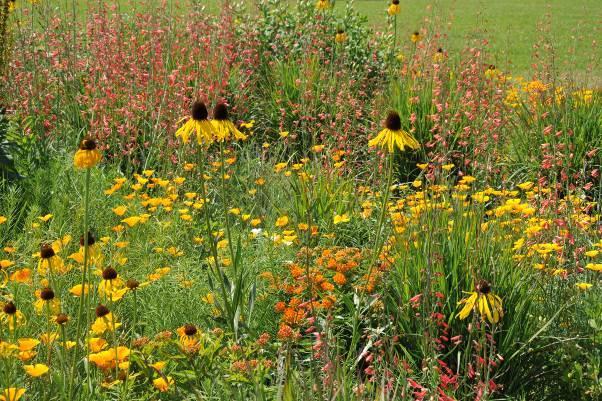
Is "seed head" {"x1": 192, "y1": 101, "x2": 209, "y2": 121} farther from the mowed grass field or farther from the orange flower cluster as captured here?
the mowed grass field

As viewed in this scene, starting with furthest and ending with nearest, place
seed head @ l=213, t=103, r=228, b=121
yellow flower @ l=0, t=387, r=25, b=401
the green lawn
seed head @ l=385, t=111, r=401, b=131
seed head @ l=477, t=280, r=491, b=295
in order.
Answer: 1. the green lawn
2. seed head @ l=213, t=103, r=228, b=121
3. seed head @ l=385, t=111, r=401, b=131
4. seed head @ l=477, t=280, r=491, b=295
5. yellow flower @ l=0, t=387, r=25, b=401

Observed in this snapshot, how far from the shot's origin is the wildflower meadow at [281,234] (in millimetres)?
2771

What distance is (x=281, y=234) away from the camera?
14.1 ft

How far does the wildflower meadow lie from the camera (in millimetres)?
2771

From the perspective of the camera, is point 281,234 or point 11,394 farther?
point 281,234

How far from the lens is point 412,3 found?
2252 cm

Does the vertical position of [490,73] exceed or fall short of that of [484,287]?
it exceeds it

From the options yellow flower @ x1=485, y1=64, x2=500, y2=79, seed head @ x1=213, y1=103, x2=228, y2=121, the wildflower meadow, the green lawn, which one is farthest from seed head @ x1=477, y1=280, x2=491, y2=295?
the green lawn

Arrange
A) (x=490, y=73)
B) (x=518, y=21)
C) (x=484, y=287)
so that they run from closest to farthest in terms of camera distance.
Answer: (x=484, y=287), (x=490, y=73), (x=518, y=21)

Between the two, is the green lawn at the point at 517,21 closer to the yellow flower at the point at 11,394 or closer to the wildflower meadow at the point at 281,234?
the wildflower meadow at the point at 281,234

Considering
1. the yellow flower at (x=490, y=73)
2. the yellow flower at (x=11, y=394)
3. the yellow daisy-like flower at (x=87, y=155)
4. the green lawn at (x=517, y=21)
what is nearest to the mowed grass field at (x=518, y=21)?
the green lawn at (x=517, y=21)

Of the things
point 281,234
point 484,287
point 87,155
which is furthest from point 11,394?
point 281,234

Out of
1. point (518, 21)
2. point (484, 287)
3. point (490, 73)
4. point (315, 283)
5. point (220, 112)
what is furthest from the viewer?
point (518, 21)

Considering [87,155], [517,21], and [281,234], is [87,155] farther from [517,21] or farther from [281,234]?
[517,21]
